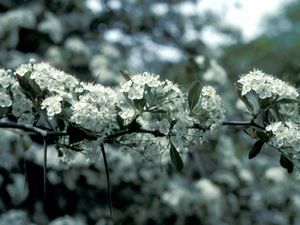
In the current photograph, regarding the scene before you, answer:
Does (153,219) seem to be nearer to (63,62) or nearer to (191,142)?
(63,62)

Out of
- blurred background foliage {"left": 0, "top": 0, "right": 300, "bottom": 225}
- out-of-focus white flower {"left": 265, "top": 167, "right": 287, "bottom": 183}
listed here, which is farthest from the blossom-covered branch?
out-of-focus white flower {"left": 265, "top": 167, "right": 287, "bottom": 183}

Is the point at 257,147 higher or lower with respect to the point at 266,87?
lower

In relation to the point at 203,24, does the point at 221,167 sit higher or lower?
lower

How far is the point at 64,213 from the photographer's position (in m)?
3.90

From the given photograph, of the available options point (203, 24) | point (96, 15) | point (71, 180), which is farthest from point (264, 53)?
point (71, 180)

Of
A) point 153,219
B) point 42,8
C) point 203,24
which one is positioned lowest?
point 153,219

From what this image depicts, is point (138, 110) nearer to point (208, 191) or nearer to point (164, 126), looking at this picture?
point (164, 126)

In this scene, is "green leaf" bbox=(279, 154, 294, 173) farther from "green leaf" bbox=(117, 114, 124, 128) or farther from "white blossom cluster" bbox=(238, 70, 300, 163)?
"green leaf" bbox=(117, 114, 124, 128)

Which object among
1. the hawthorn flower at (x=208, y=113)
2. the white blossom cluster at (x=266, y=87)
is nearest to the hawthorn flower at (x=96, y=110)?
the hawthorn flower at (x=208, y=113)

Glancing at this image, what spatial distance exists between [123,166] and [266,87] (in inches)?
90.8

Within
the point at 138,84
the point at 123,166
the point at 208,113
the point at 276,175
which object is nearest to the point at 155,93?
the point at 138,84

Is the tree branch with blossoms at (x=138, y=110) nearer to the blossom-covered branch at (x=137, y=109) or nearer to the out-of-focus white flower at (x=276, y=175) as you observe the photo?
the blossom-covered branch at (x=137, y=109)

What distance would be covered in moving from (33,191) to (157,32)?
6.71ft

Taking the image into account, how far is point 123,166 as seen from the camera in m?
3.90
